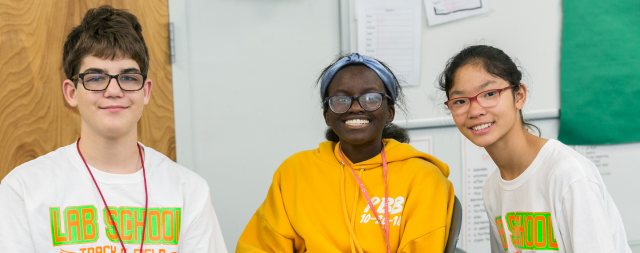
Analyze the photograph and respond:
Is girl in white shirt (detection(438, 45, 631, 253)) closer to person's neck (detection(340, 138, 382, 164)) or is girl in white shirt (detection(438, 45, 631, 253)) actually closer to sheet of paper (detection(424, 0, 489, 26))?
person's neck (detection(340, 138, 382, 164))

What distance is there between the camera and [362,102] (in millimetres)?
1396

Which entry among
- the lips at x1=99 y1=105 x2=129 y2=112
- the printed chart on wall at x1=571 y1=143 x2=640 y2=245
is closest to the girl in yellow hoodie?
the lips at x1=99 y1=105 x2=129 y2=112

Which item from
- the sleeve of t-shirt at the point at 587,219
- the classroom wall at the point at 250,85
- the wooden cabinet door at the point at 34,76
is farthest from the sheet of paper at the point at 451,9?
the wooden cabinet door at the point at 34,76

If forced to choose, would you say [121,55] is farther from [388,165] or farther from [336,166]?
[388,165]

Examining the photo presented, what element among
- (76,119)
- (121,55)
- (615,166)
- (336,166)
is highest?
(121,55)

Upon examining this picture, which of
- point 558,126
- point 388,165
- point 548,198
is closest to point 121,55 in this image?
point 388,165

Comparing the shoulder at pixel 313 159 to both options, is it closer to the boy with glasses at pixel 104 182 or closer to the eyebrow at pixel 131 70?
the boy with glasses at pixel 104 182

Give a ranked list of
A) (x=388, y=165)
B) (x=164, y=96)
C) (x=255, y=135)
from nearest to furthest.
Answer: (x=388, y=165) → (x=164, y=96) → (x=255, y=135)

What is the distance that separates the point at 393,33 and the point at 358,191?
2.91ft

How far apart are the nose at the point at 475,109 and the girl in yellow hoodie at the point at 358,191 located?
0.20m

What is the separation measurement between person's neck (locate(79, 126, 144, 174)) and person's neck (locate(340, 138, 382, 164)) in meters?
0.63

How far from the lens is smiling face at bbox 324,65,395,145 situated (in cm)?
140

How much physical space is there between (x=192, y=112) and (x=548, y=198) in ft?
4.30

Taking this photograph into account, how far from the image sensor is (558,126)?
228cm
